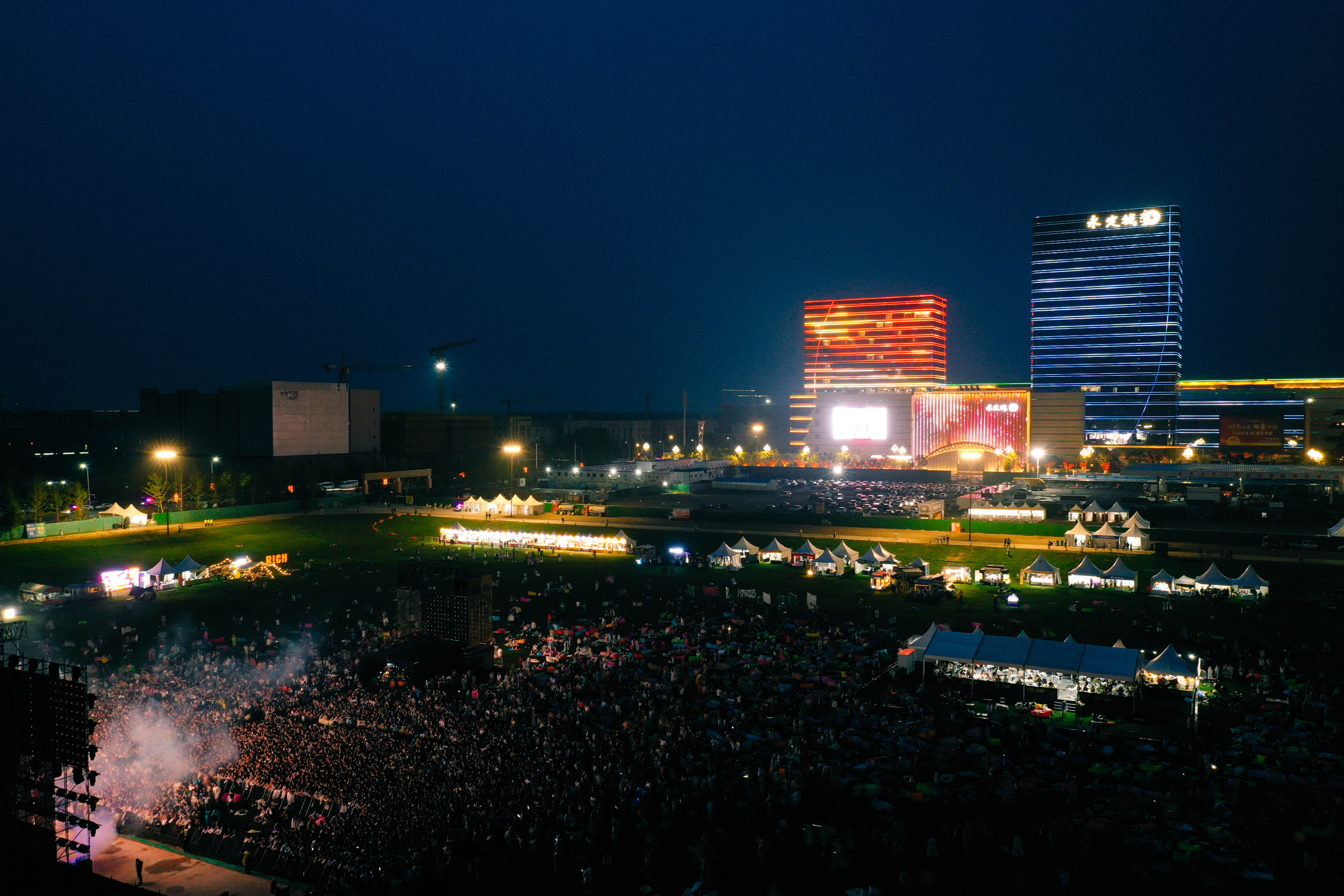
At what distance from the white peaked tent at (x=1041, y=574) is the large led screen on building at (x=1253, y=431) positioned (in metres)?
102

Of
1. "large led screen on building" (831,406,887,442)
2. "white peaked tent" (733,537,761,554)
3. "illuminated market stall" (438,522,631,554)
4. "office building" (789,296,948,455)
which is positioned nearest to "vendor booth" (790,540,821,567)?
"white peaked tent" (733,537,761,554)

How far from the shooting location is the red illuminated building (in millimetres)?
180750

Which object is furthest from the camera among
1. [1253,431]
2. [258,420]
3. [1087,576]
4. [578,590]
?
[1253,431]

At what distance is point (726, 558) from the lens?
45.8 metres

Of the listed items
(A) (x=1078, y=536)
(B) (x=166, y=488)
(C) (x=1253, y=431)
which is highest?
(C) (x=1253, y=431)

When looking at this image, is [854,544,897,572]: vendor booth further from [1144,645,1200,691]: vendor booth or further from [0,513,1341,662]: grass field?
[1144,645,1200,691]: vendor booth

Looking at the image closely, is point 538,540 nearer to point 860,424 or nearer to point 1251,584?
point 1251,584

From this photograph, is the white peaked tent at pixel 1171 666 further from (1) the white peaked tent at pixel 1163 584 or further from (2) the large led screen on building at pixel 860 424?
(2) the large led screen on building at pixel 860 424

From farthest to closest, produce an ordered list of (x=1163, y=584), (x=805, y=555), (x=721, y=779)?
(x=805, y=555), (x=1163, y=584), (x=721, y=779)

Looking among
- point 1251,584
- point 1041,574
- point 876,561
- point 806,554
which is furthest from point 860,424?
point 1251,584

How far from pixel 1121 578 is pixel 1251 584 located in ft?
16.3

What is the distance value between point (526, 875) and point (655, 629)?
672 inches

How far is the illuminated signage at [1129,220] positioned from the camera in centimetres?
14912

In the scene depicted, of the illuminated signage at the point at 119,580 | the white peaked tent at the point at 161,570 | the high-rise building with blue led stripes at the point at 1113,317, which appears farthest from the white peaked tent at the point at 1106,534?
the high-rise building with blue led stripes at the point at 1113,317
